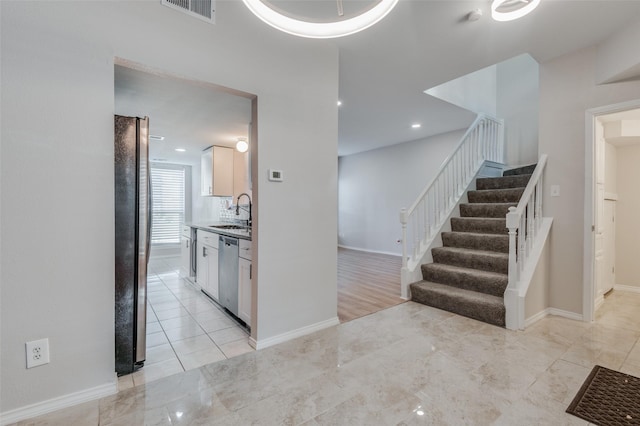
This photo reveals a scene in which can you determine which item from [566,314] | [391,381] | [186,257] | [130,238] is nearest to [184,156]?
[186,257]

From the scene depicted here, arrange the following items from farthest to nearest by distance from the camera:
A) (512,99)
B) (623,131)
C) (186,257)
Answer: (512,99) → (186,257) → (623,131)

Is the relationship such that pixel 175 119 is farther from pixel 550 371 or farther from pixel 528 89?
pixel 528 89

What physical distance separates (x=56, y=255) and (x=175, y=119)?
2749 mm

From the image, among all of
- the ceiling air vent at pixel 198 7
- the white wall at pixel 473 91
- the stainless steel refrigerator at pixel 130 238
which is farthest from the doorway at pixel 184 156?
the white wall at pixel 473 91

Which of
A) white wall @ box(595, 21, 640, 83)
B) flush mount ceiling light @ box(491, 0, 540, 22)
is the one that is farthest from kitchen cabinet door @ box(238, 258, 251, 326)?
white wall @ box(595, 21, 640, 83)

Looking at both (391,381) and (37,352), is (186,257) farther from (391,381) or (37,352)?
(391,381)

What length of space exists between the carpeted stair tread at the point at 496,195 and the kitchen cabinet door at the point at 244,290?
11.9ft

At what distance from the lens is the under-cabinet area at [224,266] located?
2742 mm

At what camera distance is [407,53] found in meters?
2.93

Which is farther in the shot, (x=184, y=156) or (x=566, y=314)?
(x=184, y=156)

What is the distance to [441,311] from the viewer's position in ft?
10.5

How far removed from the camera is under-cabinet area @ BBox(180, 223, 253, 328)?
2742 millimetres

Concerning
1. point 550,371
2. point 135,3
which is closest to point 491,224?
point 550,371

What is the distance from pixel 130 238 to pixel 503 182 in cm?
479
